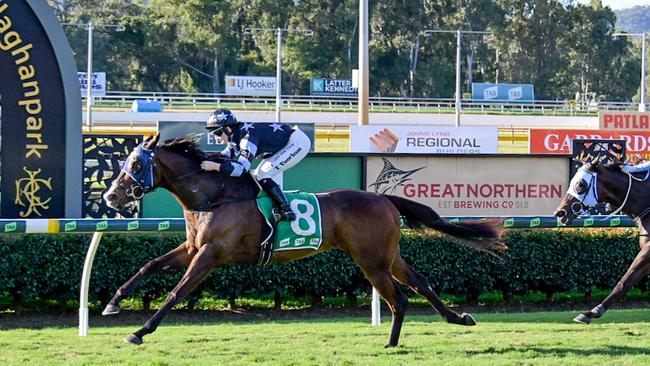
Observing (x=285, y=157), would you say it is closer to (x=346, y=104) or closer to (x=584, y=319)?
(x=584, y=319)

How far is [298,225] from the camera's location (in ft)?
23.2

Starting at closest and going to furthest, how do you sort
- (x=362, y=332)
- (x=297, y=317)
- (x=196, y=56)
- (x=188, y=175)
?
(x=188, y=175) < (x=362, y=332) < (x=297, y=317) < (x=196, y=56)

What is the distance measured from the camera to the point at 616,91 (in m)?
66.1

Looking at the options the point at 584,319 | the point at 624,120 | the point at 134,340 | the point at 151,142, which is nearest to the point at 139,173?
the point at 151,142

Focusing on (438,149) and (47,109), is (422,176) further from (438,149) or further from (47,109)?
(438,149)

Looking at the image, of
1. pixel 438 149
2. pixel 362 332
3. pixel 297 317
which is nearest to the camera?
pixel 362 332

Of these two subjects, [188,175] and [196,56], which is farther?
[196,56]

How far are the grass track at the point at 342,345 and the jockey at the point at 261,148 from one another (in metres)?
0.98

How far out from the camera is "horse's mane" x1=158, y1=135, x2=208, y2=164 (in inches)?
282

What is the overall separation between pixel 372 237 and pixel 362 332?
0.94 m

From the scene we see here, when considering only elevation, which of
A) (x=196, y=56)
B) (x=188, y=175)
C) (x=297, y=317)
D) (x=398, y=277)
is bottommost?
(x=297, y=317)

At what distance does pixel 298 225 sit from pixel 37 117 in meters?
4.11

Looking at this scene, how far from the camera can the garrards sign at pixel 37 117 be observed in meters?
9.98

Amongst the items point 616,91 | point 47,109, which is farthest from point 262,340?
point 616,91
